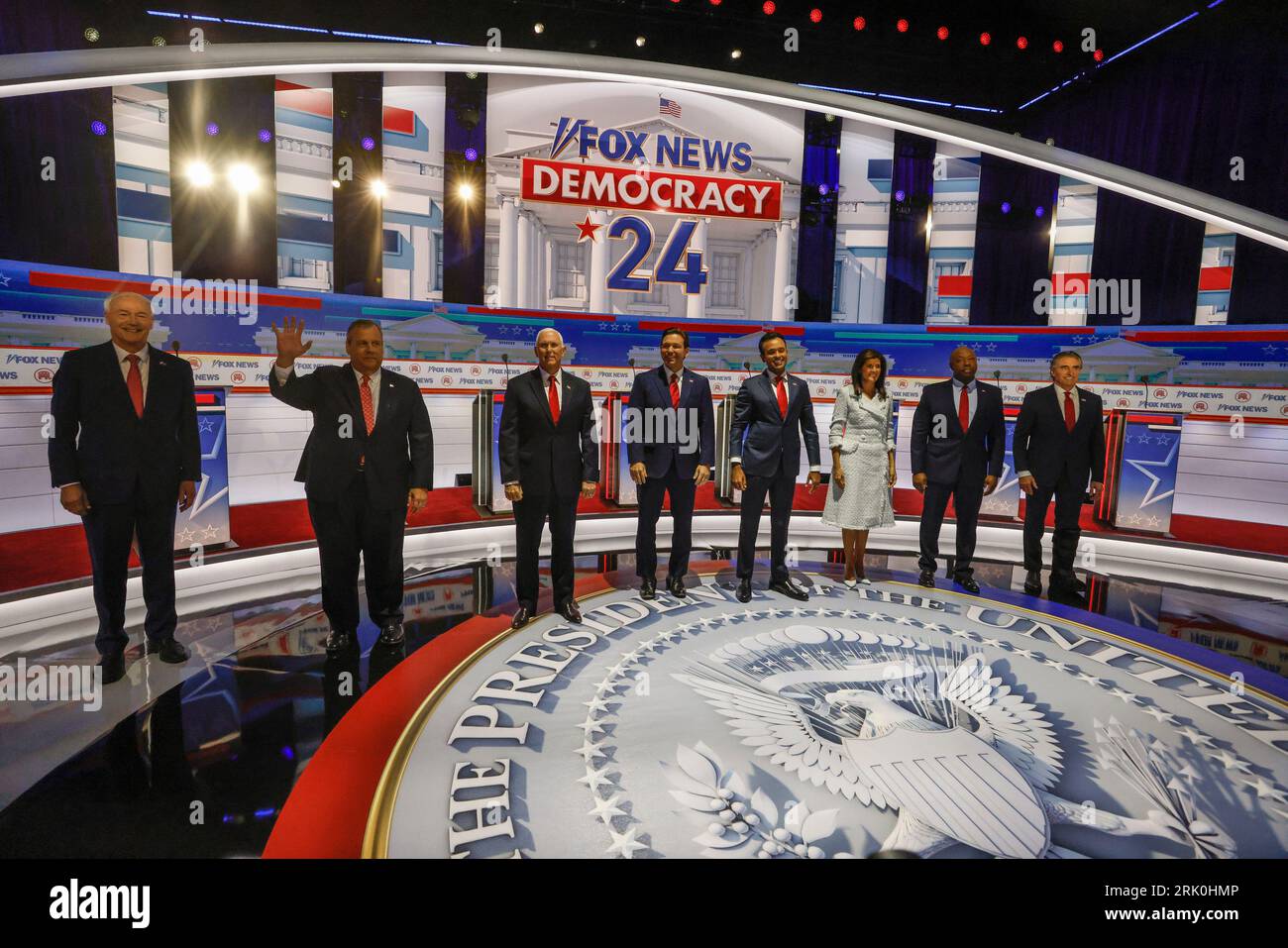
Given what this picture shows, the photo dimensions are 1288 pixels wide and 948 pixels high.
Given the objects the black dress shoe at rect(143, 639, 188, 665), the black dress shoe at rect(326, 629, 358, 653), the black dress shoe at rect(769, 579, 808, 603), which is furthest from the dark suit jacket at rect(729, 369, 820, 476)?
the black dress shoe at rect(143, 639, 188, 665)

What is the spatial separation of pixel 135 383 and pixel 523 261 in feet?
13.5

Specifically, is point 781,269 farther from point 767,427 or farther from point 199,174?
point 199,174

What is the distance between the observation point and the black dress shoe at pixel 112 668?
2.61 metres

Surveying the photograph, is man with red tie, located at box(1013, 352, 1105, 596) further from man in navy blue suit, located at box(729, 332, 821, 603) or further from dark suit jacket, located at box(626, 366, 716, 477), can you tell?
dark suit jacket, located at box(626, 366, 716, 477)

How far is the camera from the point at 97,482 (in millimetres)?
2605

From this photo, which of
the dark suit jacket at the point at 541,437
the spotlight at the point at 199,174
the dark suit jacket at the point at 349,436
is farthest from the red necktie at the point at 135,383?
the spotlight at the point at 199,174

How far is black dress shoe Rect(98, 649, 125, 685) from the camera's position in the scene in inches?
103

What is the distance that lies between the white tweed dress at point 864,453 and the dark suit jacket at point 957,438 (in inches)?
8.6

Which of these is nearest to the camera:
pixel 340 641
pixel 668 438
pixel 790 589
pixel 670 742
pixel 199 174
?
pixel 670 742

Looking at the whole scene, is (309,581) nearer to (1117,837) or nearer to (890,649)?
(890,649)

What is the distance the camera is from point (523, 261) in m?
6.23

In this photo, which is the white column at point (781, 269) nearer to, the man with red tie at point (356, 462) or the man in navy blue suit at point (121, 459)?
the man with red tie at point (356, 462)

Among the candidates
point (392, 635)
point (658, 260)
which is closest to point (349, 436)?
point (392, 635)

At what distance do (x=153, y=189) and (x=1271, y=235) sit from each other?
336 inches
